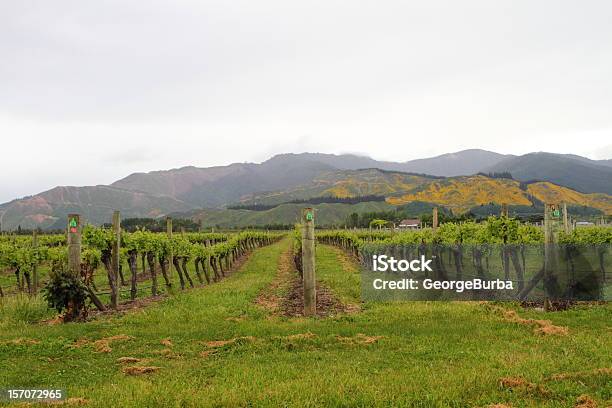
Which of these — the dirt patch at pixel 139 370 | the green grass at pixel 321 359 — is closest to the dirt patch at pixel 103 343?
the green grass at pixel 321 359

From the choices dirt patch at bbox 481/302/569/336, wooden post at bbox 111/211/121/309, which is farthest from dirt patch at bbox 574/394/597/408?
wooden post at bbox 111/211/121/309

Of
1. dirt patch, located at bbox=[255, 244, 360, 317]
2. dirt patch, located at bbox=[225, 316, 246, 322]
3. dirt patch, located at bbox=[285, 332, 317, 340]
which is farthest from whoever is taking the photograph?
dirt patch, located at bbox=[255, 244, 360, 317]

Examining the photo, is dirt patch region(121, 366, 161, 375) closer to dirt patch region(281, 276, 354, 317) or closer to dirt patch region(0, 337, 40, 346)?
dirt patch region(0, 337, 40, 346)

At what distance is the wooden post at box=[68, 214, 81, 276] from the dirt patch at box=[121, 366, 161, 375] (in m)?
5.67

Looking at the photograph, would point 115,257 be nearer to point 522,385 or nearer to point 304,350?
point 304,350

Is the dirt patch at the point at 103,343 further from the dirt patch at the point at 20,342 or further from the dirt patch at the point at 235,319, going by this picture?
the dirt patch at the point at 235,319

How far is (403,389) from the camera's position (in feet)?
20.6

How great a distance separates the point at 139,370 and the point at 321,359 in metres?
3.02

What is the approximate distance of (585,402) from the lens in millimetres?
5758

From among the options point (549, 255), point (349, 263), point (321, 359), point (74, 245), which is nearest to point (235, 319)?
point (321, 359)

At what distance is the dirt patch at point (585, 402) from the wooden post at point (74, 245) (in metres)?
11.4

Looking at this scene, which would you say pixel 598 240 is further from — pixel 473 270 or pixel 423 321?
pixel 423 321

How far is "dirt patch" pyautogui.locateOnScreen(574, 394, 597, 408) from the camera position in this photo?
5.64 m

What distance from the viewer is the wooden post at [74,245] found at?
40.2ft
